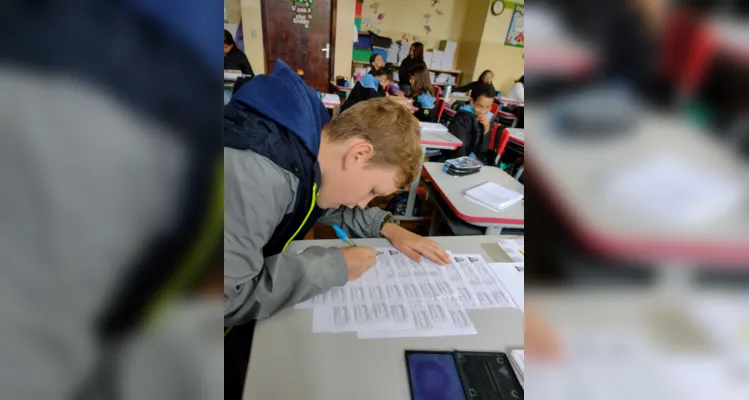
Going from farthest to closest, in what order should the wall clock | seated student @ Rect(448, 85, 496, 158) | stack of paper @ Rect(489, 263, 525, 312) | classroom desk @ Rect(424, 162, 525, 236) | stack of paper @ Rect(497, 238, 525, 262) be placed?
the wall clock, seated student @ Rect(448, 85, 496, 158), classroom desk @ Rect(424, 162, 525, 236), stack of paper @ Rect(497, 238, 525, 262), stack of paper @ Rect(489, 263, 525, 312)

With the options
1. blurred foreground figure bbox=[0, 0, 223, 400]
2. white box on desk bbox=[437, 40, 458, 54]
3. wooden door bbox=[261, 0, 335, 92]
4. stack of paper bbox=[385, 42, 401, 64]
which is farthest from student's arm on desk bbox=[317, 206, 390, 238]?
white box on desk bbox=[437, 40, 458, 54]

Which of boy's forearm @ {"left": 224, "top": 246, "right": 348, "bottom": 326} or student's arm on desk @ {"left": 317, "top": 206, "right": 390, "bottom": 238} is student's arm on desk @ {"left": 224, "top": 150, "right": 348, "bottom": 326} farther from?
student's arm on desk @ {"left": 317, "top": 206, "right": 390, "bottom": 238}

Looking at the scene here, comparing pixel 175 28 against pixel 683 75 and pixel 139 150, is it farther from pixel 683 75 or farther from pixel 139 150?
pixel 683 75

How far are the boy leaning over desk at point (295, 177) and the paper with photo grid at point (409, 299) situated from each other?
3 cm

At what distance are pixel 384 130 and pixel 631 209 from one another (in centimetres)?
79

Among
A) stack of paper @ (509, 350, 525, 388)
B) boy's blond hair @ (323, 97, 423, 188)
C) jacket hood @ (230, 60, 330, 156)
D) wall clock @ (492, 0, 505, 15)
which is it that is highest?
wall clock @ (492, 0, 505, 15)

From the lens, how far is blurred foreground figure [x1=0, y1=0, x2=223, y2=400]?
0.41ft

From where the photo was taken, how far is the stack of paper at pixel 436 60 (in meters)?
5.98

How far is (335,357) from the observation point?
63 cm

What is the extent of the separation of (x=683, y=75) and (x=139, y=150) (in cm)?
19

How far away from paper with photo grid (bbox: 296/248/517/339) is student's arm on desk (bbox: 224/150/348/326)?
1.8 inches

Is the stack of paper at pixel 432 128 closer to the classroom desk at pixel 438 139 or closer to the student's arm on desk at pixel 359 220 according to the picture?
the classroom desk at pixel 438 139

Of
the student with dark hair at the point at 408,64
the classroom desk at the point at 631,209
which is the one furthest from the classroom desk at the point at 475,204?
the student with dark hair at the point at 408,64

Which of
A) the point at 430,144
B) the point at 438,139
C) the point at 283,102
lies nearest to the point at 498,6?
the point at 438,139
